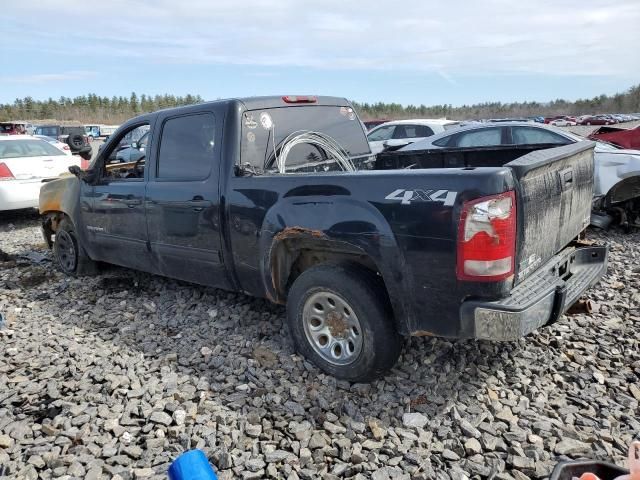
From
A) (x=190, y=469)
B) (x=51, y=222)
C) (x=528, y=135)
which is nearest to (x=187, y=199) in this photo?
(x=190, y=469)

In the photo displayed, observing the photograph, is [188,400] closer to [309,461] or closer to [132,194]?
[309,461]

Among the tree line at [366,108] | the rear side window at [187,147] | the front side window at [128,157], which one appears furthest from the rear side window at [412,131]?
the tree line at [366,108]

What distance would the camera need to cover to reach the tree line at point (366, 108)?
72.5 meters

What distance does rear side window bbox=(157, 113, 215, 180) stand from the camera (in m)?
4.07

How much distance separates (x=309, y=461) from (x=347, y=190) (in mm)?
1558

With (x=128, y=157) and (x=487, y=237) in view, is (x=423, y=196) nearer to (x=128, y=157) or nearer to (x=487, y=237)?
(x=487, y=237)

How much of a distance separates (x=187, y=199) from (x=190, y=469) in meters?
2.43

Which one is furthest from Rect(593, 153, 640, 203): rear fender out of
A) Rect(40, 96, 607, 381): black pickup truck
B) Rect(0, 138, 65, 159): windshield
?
Rect(0, 138, 65, 159): windshield

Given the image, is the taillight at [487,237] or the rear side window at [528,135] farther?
the rear side window at [528,135]

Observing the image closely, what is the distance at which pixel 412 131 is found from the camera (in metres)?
12.4

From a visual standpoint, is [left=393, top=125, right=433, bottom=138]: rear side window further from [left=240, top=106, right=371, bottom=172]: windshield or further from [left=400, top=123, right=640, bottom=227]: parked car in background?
[left=240, top=106, right=371, bottom=172]: windshield

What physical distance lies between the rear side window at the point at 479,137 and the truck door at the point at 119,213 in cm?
524

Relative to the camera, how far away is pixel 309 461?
273 cm

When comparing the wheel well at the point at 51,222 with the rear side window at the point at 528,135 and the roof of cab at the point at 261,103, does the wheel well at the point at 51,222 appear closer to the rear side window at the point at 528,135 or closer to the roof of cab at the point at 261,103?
the roof of cab at the point at 261,103
